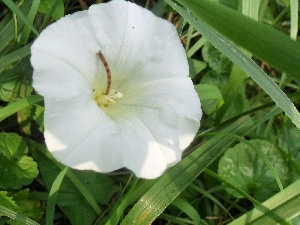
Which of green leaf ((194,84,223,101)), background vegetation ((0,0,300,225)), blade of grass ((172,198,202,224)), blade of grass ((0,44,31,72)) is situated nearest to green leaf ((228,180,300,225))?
background vegetation ((0,0,300,225))

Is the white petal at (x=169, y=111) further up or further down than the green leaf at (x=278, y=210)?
further up

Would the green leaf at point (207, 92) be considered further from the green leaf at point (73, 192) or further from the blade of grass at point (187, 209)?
the green leaf at point (73, 192)

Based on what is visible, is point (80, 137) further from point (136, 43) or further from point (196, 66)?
point (196, 66)

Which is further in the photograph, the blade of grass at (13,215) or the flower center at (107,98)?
the flower center at (107,98)

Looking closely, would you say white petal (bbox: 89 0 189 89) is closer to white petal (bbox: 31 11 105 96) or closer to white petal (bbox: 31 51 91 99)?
→ white petal (bbox: 31 11 105 96)

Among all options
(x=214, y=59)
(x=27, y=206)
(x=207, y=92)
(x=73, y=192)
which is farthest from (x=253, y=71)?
(x=27, y=206)


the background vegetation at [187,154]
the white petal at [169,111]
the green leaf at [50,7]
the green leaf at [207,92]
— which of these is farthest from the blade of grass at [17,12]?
the green leaf at [207,92]
